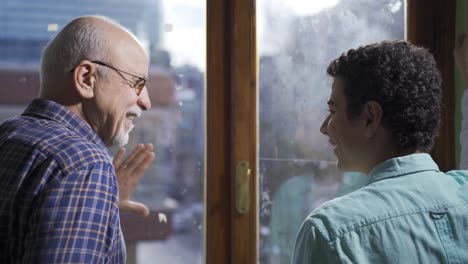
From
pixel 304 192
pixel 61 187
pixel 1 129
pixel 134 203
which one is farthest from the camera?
pixel 304 192

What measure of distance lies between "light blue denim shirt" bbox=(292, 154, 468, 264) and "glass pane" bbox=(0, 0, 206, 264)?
1029mm

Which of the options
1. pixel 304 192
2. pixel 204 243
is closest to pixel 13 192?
pixel 204 243

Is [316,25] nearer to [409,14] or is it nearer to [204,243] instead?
[409,14]

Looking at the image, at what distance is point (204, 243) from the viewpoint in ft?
6.34

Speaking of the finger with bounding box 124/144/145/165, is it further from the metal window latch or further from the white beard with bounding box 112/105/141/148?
the white beard with bounding box 112/105/141/148

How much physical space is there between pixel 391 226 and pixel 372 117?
0.24 m

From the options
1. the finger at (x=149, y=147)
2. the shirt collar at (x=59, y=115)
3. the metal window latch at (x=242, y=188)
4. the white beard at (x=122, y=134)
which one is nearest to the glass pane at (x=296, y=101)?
the metal window latch at (x=242, y=188)

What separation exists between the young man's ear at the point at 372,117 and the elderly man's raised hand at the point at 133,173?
1016 mm

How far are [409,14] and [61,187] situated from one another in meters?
1.63

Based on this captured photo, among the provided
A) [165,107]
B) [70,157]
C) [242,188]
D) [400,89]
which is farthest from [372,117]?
[165,107]

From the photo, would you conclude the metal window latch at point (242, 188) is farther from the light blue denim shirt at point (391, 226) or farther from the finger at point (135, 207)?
the light blue denim shirt at point (391, 226)

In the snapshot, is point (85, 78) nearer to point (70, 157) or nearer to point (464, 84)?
point (70, 157)

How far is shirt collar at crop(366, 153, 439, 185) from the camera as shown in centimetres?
96

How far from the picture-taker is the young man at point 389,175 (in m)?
0.88
